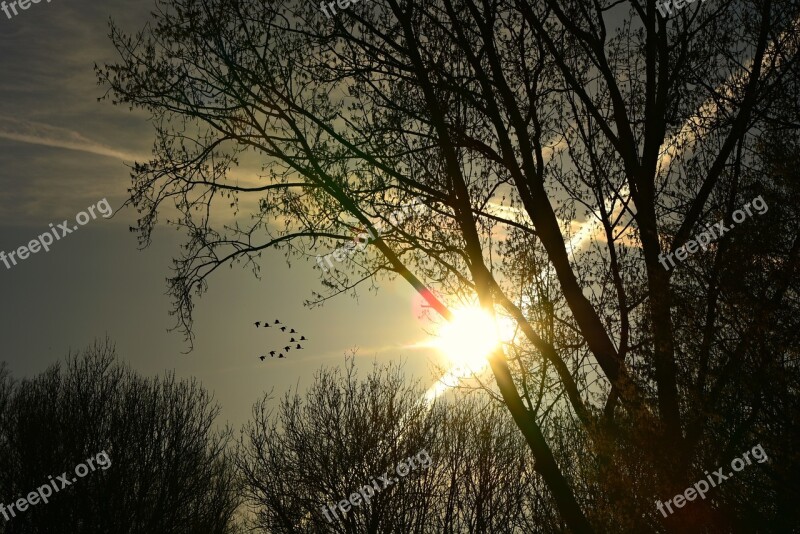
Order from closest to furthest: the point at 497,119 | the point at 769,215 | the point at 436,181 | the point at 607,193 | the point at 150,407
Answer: the point at 497,119, the point at 769,215, the point at 436,181, the point at 607,193, the point at 150,407

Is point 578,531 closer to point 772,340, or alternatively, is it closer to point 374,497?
point 772,340

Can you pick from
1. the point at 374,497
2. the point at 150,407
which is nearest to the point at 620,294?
the point at 374,497

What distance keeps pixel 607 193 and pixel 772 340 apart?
4.92m

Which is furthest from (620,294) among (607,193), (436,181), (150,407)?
(150,407)

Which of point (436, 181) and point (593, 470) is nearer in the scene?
point (436, 181)

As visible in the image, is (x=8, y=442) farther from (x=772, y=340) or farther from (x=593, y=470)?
(x=772, y=340)

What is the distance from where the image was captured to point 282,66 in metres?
10.3

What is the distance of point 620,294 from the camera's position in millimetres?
11461

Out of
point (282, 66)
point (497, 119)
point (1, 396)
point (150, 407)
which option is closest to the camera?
point (497, 119)

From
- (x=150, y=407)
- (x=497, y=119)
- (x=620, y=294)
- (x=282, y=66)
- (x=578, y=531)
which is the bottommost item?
(x=578, y=531)

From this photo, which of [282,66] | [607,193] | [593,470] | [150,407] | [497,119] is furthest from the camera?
[150,407]

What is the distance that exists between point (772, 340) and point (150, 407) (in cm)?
2321

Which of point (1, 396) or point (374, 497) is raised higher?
point (1, 396)

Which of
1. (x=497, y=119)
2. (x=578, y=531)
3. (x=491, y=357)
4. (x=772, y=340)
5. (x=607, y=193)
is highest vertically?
(x=607, y=193)
